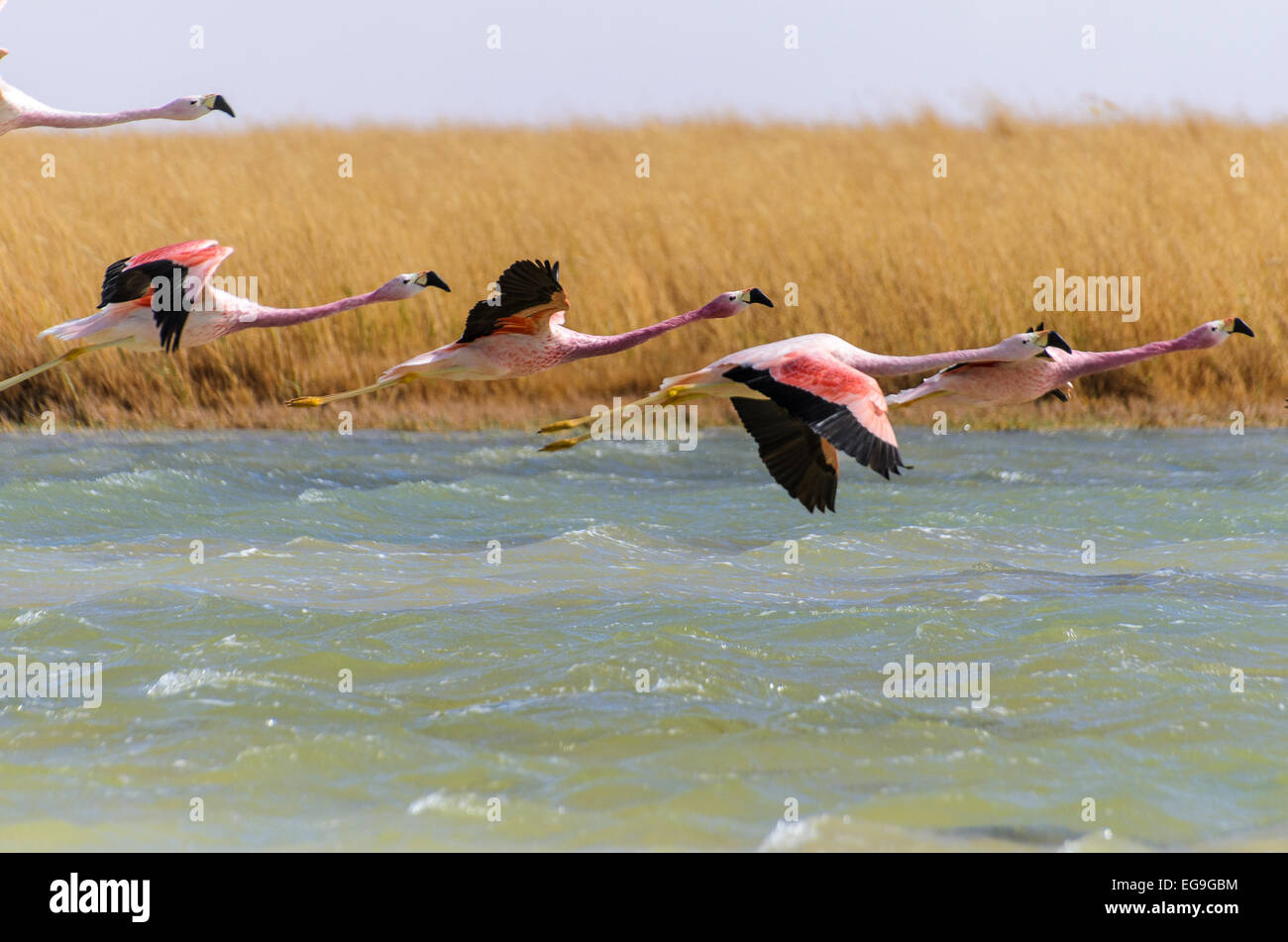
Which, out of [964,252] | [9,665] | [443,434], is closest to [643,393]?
[443,434]

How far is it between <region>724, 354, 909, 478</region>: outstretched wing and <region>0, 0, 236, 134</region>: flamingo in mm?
3149

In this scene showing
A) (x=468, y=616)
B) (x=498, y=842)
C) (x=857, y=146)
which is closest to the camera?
(x=498, y=842)

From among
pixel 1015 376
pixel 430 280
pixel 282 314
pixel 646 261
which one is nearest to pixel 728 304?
pixel 430 280

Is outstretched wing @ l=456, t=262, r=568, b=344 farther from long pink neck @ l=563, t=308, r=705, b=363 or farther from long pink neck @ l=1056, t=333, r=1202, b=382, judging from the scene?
long pink neck @ l=1056, t=333, r=1202, b=382

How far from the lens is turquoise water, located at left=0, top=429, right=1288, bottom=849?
793cm

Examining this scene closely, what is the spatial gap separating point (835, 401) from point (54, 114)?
181 inches

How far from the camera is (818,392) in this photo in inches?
273

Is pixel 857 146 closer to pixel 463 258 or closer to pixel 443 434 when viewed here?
pixel 463 258

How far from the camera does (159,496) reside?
595 inches

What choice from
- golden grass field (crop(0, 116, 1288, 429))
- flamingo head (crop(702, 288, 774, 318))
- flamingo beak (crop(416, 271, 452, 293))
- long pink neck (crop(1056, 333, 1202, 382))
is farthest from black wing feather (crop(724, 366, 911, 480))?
golden grass field (crop(0, 116, 1288, 429))

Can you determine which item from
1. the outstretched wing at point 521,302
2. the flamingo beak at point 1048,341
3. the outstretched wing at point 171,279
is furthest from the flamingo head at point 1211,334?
the outstretched wing at point 171,279

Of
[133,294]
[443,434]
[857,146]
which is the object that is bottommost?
[443,434]

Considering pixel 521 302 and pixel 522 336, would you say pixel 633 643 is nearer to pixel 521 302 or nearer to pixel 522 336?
pixel 522 336

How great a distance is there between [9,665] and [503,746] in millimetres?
3420
